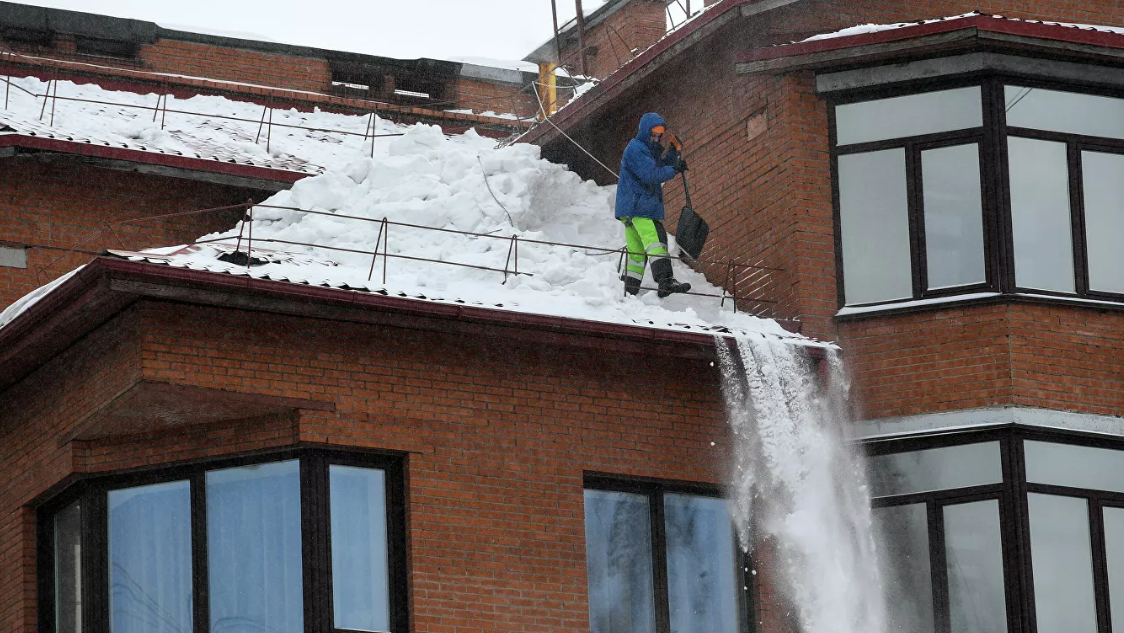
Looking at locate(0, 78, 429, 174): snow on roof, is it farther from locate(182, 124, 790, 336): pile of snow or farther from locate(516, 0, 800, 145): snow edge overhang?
locate(516, 0, 800, 145): snow edge overhang

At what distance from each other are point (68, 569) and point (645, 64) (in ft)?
23.2

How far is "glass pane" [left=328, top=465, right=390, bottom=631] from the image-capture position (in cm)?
1431

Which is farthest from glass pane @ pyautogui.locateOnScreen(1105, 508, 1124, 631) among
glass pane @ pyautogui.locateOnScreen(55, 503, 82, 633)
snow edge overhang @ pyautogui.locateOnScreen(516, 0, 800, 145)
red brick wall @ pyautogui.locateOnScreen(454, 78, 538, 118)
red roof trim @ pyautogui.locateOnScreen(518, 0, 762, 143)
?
red brick wall @ pyautogui.locateOnScreen(454, 78, 538, 118)

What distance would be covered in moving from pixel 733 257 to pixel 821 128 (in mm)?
1448

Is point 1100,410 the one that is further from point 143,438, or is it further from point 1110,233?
point 143,438

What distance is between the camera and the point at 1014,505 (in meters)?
15.3

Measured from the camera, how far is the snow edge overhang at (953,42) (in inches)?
635

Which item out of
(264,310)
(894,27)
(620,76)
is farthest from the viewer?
(620,76)

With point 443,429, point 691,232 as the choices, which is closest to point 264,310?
point 443,429

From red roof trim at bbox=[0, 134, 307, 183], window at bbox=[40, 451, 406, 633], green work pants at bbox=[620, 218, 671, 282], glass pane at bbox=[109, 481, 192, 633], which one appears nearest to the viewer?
window at bbox=[40, 451, 406, 633]

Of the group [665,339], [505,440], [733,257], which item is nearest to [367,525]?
[505,440]

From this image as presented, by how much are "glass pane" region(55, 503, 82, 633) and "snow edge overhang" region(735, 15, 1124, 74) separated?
710cm

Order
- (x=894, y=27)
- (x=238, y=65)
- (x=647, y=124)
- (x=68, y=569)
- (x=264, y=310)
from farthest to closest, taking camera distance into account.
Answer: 1. (x=238, y=65)
2. (x=647, y=124)
3. (x=894, y=27)
4. (x=68, y=569)
5. (x=264, y=310)

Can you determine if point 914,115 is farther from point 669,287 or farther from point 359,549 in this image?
point 359,549
